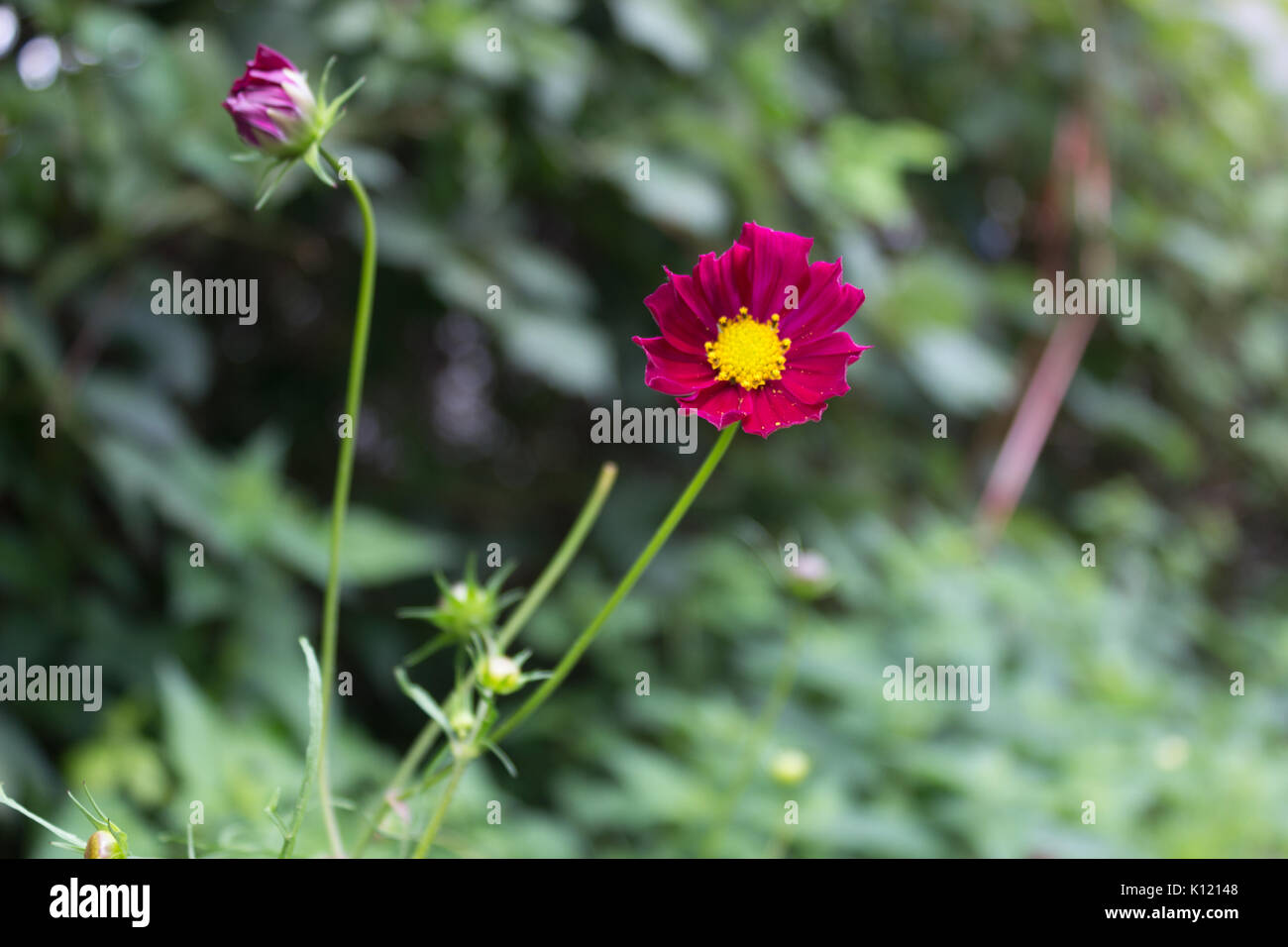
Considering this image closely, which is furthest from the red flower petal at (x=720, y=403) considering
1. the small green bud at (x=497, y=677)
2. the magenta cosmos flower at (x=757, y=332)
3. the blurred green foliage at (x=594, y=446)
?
the blurred green foliage at (x=594, y=446)

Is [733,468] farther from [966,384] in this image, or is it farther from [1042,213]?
[1042,213]

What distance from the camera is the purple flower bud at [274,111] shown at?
33cm

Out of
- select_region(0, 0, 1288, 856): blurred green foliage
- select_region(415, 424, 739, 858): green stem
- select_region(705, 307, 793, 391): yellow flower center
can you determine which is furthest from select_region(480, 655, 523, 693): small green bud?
select_region(0, 0, 1288, 856): blurred green foliage

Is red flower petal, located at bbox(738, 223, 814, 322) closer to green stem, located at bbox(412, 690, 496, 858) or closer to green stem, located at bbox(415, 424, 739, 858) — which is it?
green stem, located at bbox(415, 424, 739, 858)

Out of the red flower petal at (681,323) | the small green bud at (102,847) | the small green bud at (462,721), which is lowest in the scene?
the small green bud at (102,847)

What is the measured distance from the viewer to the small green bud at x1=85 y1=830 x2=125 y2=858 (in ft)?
0.86

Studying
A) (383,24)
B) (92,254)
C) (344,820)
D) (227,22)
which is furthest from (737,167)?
(344,820)

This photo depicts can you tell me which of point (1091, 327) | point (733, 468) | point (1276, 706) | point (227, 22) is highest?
point (227, 22)

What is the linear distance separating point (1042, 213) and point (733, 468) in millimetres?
895

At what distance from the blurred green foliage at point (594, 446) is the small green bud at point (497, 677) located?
0.35m

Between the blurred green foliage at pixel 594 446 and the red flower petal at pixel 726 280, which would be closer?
the red flower petal at pixel 726 280

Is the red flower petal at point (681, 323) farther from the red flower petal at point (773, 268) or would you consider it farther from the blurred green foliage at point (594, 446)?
the blurred green foliage at point (594, 446)

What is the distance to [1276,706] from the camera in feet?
4.93
